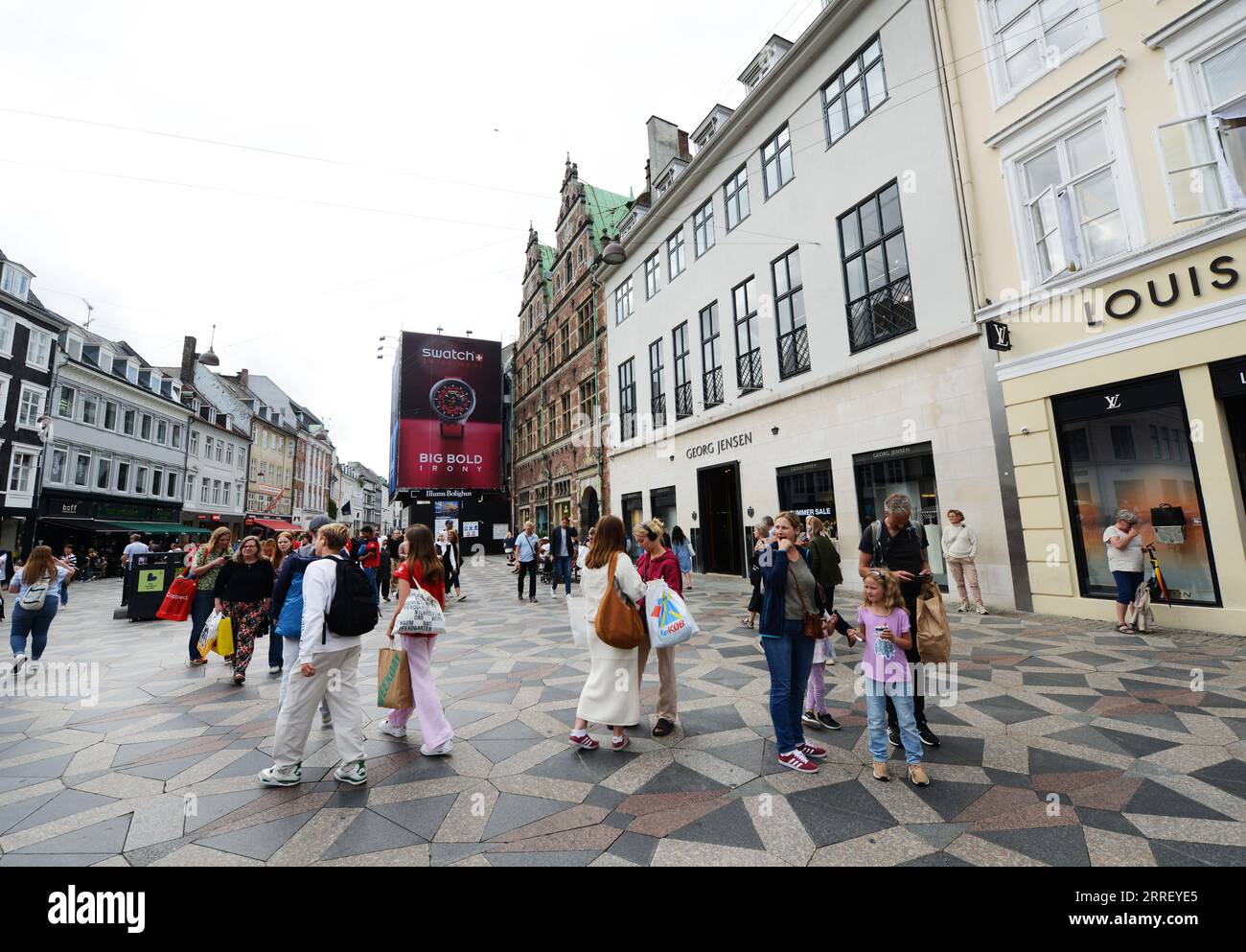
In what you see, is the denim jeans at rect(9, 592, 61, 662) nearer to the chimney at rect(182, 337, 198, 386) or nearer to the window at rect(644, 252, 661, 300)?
the window at rect(644, 252, 661, 300)

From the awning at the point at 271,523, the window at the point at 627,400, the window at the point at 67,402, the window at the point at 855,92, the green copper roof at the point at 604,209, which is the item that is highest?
the green copper roof at the point at 604,209

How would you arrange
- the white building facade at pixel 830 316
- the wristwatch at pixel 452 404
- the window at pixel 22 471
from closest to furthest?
the white building facade at pixel 830 316 → the window at pixel 22 471 → the wristwatch at pixel 452 404

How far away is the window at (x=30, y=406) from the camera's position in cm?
2539

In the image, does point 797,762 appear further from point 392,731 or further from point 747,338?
point 747,338

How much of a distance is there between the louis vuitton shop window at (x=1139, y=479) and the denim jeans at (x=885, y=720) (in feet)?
23.7

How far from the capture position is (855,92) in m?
12.7

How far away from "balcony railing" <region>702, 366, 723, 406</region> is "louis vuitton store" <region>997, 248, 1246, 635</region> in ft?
27.9

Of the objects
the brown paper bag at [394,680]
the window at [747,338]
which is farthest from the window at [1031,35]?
the brown paper bag at [394,680]

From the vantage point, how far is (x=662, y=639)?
4.32 meters

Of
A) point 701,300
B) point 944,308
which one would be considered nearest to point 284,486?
point 701,300

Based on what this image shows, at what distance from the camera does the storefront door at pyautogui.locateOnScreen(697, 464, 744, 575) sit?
54.3ft

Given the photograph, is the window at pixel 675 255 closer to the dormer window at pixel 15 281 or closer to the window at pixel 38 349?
the dormer window at pixel 15 281
